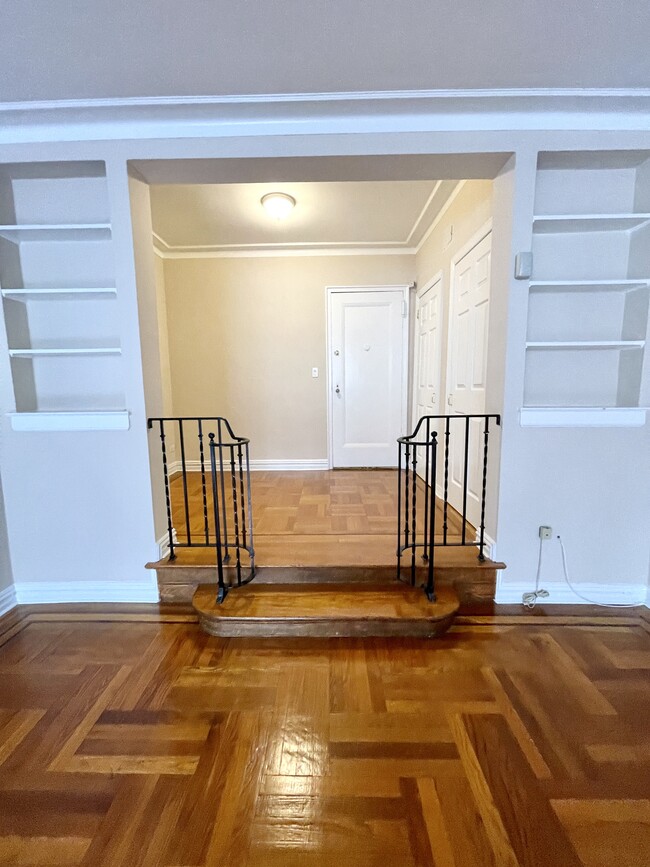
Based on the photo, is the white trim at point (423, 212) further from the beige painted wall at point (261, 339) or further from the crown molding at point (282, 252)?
the beige painted wall at point (261, 339)

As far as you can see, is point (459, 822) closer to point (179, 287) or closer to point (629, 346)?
point (629, 346)

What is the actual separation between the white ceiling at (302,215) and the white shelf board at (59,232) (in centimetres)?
105

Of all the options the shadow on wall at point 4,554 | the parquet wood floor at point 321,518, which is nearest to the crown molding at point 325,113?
the shadow on wall at point 4,554

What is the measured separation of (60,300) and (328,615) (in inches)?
91.8

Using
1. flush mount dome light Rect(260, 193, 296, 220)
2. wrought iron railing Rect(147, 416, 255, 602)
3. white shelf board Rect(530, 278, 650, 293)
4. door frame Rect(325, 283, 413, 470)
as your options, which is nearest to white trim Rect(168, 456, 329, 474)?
door frame Rect(325, 283, 413, 470)

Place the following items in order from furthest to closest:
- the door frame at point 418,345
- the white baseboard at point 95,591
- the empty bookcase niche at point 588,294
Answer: the door frame at point 418,345
the white baseboard at point 95,591
the empty bookcase niche at point 588,294

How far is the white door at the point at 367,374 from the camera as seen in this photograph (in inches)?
164

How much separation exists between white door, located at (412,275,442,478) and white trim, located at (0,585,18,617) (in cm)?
335

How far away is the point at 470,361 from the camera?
2645mm

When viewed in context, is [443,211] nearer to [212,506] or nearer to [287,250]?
[287,250]

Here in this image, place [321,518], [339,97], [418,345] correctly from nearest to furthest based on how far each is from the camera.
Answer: [339,97] < [321,518] < [418,345]

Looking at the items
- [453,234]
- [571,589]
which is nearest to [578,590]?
[571,589]

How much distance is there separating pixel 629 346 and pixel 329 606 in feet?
7.07

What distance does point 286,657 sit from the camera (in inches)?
67.9
